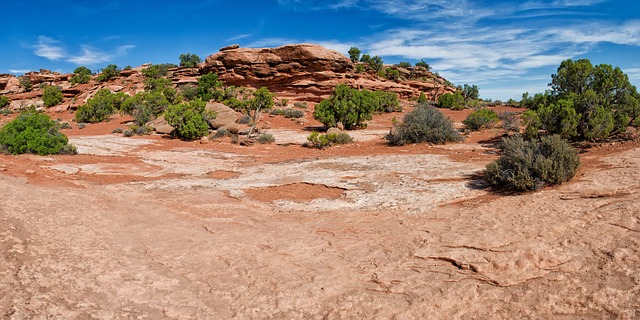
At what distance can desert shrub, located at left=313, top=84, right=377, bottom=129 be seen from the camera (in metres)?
→ 22.8

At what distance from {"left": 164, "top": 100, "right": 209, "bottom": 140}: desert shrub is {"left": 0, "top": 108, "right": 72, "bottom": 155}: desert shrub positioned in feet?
20.3

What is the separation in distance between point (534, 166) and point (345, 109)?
52.6ft

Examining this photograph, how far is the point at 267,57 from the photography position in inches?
1708

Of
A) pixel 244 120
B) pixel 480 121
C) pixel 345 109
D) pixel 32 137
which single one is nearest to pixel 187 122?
→ pixel 244 120

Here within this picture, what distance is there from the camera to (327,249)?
5145 millimetres

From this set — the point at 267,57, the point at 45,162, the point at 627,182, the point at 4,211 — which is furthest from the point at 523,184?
the point at 267,57

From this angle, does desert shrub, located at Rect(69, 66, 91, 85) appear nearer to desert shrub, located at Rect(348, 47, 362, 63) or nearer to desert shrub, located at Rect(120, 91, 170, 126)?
desert shrub, located at Rect(120, 91, 170, 126)

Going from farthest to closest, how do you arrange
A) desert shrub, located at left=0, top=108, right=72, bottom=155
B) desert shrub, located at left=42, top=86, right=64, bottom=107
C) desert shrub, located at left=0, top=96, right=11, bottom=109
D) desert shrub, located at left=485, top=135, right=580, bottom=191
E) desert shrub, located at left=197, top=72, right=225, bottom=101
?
desert shrub, located at left=0, top=96, right=11, bottom=109 < desert shrub, located at left=42, top=86, right=64, bottom=107 < desert shrub, located at left=197, top=72, right=225, bottom=101 < desert shrub, located at left=0, top=108, right=72, bottom=155 < desert shrub, located at left=485, top=135, right=580, bottom=191

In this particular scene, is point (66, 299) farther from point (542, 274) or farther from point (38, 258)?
point (542, 274)

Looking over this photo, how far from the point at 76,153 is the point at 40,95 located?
144 feet

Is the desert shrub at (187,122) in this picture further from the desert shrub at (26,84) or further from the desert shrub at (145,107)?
the desert shrub at (26,84)

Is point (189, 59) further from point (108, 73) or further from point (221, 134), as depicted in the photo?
point (221, 134)

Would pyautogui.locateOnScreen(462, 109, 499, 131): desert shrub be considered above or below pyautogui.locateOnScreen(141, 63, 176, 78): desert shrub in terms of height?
below

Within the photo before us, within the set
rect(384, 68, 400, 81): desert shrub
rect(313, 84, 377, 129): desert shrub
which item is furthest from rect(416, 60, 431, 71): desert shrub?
rect(313, 84, 377, 129): desert shrub
